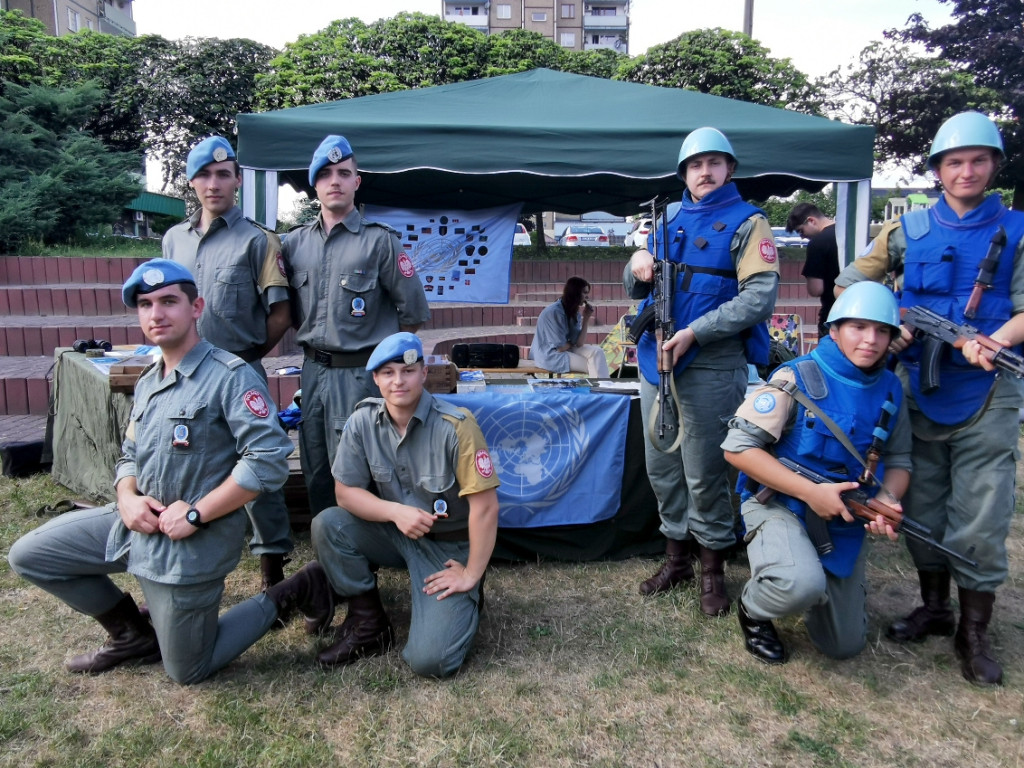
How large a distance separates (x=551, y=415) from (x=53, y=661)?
7.51 ft

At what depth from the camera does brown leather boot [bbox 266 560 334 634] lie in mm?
2756

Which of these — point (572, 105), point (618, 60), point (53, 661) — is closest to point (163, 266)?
point (53, 661)

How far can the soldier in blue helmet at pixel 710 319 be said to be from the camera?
296 centimetres

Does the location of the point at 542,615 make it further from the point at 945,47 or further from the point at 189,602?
the point at 945,47

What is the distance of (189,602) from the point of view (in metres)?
2.40

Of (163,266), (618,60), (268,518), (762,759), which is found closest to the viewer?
(762,759)

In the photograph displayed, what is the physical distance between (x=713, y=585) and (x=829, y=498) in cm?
85

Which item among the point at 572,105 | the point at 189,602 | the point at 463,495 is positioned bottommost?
the point at 189,602

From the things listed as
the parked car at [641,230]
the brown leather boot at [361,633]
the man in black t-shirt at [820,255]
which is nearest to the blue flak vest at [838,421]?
the parked car at [641,230]

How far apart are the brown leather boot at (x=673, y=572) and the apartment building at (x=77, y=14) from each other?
30.7 meters

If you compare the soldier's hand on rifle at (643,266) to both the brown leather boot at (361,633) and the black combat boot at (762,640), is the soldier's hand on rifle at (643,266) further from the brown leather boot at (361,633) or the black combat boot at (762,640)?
the brown leather boot at (361,633)

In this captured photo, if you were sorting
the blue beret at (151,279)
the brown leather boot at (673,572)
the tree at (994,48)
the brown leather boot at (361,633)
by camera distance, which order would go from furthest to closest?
1. the tree at (994,48)
2. the brown leather boot at (673,572)
3. the brown leather boot at (361,633)
4. the blue beret at (151,279)

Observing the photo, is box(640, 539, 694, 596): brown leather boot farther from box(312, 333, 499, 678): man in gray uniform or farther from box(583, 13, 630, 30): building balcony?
box(583, 13, 630, 30): building balcony

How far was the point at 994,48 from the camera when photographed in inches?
766
